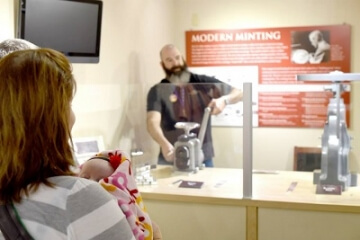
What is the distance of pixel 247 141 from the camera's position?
2.72 meters

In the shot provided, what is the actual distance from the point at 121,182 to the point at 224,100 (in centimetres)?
189

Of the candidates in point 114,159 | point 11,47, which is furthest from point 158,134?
point 114,159

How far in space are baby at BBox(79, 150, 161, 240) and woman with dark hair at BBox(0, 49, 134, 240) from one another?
0.12 meters

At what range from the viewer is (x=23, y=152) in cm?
102

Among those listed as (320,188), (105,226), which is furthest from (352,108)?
(105,226)

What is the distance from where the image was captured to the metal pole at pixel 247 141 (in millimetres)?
2646

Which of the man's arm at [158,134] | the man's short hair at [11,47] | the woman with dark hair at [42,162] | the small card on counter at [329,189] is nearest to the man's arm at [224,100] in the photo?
the man's arm at [158,134]

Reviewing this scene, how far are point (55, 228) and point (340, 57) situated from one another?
3.75 m

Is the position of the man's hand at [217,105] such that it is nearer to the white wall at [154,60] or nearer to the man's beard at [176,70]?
the white wall at [154,60]

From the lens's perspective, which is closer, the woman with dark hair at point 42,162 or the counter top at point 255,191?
the woman with dark hair at point 42,162

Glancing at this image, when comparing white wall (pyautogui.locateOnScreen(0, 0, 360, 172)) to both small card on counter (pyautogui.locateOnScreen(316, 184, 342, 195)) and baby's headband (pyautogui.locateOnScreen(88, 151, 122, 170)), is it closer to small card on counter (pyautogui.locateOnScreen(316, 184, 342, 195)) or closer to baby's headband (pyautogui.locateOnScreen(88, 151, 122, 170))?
small card on counter (pyautogui.locateOnScreen(316, 184, 342, 195))

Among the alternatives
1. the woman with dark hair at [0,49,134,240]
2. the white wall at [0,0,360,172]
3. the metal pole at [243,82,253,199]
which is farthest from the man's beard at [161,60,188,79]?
the woman with dark hair at [0,49,134,240]

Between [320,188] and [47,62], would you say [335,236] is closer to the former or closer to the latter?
[320,188]

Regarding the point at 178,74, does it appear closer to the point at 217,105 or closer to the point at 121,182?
the point at 217,105
